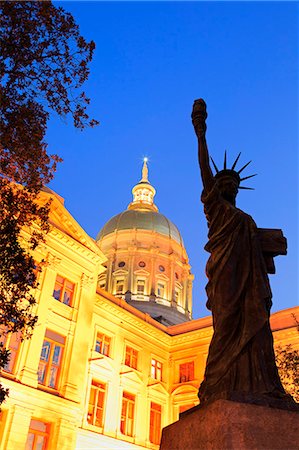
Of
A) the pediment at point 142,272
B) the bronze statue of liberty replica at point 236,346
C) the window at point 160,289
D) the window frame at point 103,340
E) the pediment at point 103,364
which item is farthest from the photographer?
the pediment at point 142,272

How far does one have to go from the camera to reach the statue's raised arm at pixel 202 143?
5727 millimetres

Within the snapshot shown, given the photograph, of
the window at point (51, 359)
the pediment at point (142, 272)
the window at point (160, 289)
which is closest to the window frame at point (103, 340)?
the window at point (51, 359)

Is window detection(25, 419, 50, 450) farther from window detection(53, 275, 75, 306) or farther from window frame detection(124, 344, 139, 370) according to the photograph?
window frame detection(124, 344, 139, 370)

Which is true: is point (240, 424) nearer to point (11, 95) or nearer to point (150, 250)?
point (11, 95)

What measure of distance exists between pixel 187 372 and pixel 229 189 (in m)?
32.3

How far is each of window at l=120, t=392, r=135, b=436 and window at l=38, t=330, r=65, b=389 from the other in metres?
8.13

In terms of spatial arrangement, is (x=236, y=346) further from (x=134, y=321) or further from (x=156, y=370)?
(x=156, y=370)

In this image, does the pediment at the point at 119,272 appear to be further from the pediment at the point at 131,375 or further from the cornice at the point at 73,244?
the cornice at the point at 73,244

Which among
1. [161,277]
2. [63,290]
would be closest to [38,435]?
[63,290]

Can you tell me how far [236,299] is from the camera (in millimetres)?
4816

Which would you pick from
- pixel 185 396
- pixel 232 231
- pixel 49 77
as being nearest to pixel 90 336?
pixel 185 396

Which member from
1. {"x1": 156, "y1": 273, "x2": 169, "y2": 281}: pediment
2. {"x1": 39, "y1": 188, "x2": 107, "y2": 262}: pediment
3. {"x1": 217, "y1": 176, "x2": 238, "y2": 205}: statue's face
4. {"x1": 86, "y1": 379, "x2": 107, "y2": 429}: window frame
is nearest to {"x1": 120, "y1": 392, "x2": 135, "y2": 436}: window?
{"x1": 86, "y1": 379, "x2": 107, "y2": 429}: window frame

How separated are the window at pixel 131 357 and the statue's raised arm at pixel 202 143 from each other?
29.2 meters

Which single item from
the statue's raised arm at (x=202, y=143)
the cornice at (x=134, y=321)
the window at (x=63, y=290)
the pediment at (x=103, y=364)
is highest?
the cornice at (x=134, y=321)
